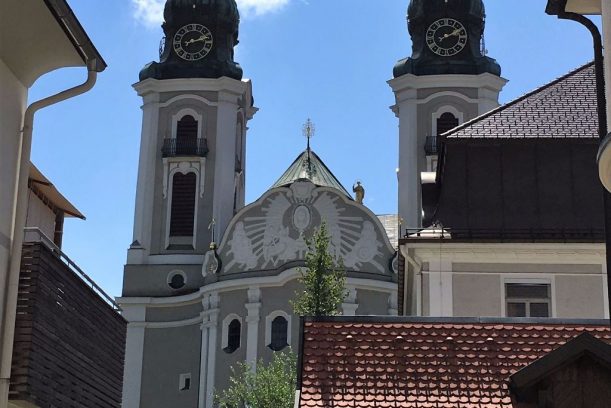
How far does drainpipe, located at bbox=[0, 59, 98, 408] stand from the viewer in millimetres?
13125

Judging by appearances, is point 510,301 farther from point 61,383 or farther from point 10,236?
point 10,236

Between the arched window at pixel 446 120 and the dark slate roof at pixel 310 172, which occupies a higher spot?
the arched window at pixel 446 120

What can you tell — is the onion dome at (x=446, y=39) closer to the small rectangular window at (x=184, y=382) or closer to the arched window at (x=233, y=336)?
the arched window at (x=233, y=336)

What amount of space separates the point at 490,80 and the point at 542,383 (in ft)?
127

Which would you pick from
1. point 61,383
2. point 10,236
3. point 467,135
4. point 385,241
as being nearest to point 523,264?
point 467,135

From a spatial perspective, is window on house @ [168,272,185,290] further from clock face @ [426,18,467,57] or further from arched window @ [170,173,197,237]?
clock face @ [426,18,467,57]

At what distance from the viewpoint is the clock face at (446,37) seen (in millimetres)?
51188

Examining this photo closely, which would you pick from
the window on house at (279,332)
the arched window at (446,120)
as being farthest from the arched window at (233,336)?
the arched window at (446,120)

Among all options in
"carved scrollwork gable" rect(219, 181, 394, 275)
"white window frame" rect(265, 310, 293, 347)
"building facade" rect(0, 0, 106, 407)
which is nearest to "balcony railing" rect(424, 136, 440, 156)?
"carved scrollwork gable" rect(219, 181, 394, 275)

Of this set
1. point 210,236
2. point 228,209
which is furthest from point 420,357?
point 228,209

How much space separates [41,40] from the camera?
13305 millimetres

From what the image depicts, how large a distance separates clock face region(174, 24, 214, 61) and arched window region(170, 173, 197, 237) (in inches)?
216

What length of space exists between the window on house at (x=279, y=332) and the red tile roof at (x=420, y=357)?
95.2 feet

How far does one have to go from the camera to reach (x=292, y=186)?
4509cm
